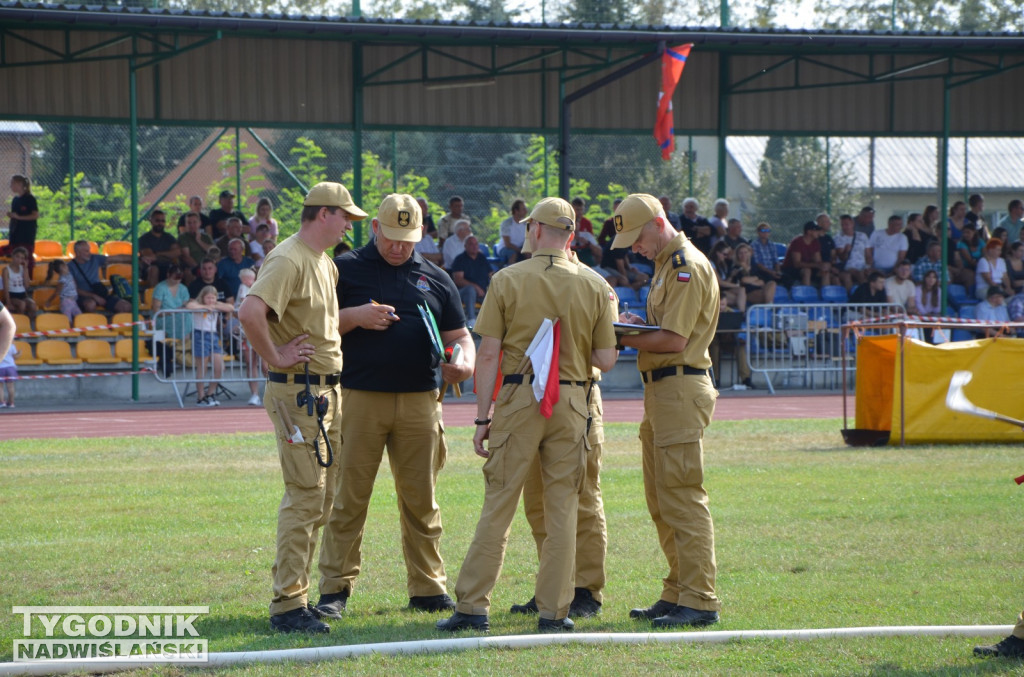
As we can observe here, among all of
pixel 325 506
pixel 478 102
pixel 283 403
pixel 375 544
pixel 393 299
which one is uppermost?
pixel 478 102

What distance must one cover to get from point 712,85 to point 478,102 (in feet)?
16.3

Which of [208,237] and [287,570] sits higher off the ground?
[208,237]

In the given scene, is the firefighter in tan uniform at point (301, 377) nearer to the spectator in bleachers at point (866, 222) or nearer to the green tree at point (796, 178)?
the spectator in bleachers at point (866, 222)

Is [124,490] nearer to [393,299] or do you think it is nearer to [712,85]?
[393,299]

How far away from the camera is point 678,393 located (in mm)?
6324

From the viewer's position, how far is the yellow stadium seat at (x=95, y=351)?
19156 mm

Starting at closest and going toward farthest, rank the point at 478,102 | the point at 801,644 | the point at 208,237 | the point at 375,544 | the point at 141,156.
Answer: the point at 801,644 < the point at 375,544 < the point at 208,237 < the point at 478,102 < the point at 141,156

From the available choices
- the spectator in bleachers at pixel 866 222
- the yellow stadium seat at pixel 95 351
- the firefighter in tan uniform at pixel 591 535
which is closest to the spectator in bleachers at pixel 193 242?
the yellow stadium seat at pixel 95 351

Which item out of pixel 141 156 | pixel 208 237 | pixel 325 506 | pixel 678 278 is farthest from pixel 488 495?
pixel 141 156

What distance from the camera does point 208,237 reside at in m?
20.4

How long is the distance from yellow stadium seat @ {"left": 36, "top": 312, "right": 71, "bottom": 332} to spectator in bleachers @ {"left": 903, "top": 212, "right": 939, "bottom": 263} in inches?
616

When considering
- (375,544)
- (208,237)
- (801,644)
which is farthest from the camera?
(208,237)

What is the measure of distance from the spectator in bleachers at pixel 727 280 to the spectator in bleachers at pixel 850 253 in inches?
114

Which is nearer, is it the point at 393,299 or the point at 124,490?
the point at 393,299
